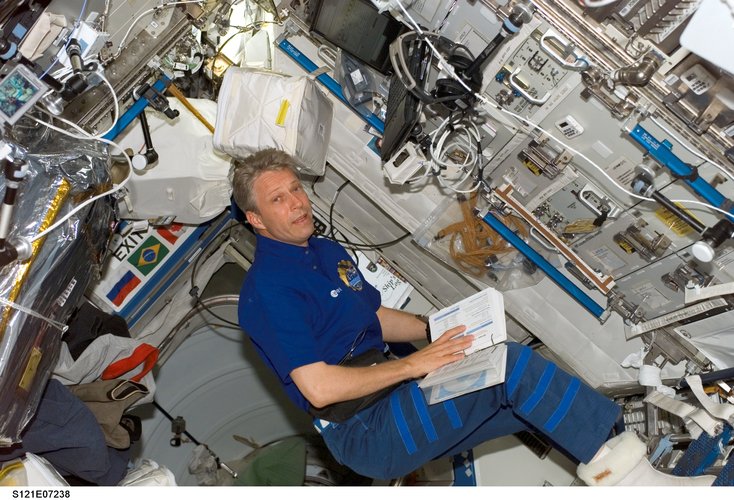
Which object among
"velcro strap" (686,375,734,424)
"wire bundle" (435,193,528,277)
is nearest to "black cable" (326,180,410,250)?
"wire bundle" (435,193,528,277)

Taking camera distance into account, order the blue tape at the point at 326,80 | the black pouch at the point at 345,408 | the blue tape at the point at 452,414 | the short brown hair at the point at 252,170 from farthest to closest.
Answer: the blue tape at the point at 326,80, the short brown hair at the point at 252,170, the black pouch at the point at 345,408, the blue tape at the point at 452,414

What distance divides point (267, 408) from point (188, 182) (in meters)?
1.98


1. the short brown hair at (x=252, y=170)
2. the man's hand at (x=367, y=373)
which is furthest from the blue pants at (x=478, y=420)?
the short brown hair at (x=252, y=170)

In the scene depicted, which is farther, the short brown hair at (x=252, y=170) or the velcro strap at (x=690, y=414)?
the short brown hair at (x=252, y=170)

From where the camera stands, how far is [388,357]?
3.18 m

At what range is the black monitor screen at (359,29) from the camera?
290 cm

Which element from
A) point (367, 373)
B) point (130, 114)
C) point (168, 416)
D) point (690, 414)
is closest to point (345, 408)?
point (367, 373)

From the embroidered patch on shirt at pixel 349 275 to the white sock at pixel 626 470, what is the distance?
3.84 feet

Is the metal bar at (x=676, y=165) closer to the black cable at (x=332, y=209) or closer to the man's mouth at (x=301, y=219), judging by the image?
the man's mouth at (x=301, y=219)

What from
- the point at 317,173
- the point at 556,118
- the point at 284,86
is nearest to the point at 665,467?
the point at 556,118

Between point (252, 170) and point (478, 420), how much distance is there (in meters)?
1.33

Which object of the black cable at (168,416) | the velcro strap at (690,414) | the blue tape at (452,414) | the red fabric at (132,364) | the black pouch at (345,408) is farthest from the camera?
the black cable at (168,416)

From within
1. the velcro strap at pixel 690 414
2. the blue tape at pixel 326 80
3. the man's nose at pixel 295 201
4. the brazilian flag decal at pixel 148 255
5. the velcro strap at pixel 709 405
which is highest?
the velcro strap at pixel 709 405

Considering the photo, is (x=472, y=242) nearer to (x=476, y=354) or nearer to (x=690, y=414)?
(x=476, y=354)
